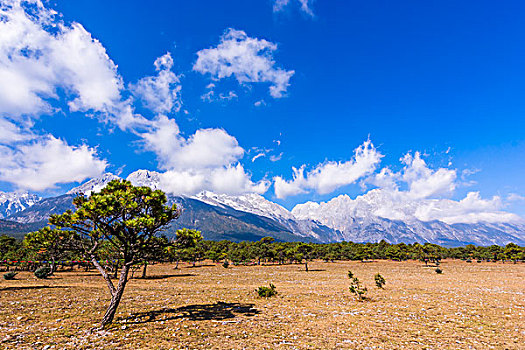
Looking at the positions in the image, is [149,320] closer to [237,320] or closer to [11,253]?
[237,320]

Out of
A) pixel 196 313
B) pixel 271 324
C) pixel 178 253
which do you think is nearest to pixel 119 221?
pixel 196 313

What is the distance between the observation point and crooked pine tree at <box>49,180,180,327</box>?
1468cm

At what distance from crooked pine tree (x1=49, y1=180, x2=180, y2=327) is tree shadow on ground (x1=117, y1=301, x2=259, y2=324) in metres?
2.42

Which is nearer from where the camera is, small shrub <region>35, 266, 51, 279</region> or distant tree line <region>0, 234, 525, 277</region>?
distant tree line <region>0, 234, 525, 277</region>

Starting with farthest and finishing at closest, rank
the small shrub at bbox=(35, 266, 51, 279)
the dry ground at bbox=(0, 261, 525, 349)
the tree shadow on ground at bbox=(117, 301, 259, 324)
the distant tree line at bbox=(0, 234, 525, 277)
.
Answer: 1. the small shrub at bbox=(35, 266, 51, 279)
2. the tree shadow on ground at bbox=(117, 301, 259, 324)
3. the distant tree line at bbox=(0, 234, 525, 277)
4. the dry ground at bbox=(0, 261, 525, 349)

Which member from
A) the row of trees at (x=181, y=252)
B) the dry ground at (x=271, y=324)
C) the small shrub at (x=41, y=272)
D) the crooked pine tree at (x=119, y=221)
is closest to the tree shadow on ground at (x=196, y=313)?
the dry ground at (x=271, y=324)

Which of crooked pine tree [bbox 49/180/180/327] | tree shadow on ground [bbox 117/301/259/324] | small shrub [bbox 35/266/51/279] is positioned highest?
crooked pine tree [bbox 49/180/180/327]

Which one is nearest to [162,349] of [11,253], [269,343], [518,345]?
[269,343]

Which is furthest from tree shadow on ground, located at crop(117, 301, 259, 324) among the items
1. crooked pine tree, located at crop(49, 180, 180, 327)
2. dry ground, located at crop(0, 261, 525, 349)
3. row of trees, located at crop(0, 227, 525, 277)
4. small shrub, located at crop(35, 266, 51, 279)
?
small shrub, located at crop(35, 266, 51, 279)

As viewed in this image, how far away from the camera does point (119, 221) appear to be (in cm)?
→ 1588

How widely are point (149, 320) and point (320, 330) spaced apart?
12.1 meters

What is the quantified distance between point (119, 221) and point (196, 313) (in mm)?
9981

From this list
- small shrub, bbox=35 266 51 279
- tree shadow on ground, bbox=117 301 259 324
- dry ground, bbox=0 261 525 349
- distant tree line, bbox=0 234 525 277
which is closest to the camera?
dry ground, bbox=0 261 525 349

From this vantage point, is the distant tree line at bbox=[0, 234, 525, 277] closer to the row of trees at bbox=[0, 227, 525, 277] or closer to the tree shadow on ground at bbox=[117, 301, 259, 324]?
the row of trees at bbox=[0, 227, 525, 277]
